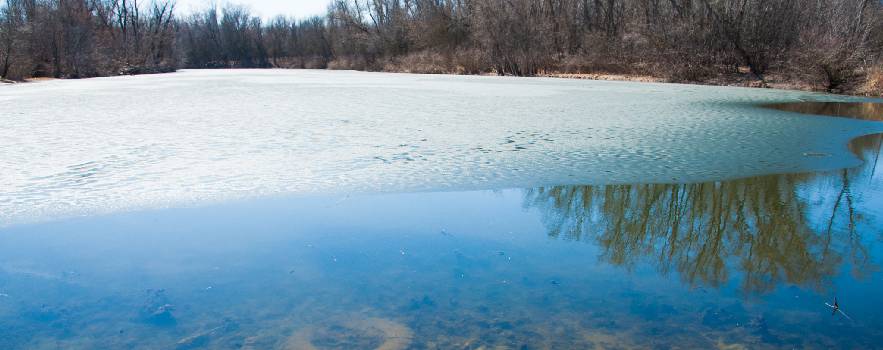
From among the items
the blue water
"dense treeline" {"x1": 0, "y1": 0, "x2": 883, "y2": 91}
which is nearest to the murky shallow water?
the blue water

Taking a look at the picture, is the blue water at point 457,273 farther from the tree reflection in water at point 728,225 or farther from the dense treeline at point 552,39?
the dense treeline at point 552,39

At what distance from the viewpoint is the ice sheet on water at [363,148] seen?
16.4 ft

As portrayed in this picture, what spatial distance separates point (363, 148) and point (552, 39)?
2376 centimetres

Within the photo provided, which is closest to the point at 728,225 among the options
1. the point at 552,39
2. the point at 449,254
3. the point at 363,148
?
the point at 449,254

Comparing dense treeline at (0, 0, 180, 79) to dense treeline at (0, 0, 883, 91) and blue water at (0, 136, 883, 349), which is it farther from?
blue water at (0, 136, 883, 349)

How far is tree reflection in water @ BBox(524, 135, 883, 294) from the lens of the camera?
3326 millimetres

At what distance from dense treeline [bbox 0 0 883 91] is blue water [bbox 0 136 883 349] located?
53.1 ft

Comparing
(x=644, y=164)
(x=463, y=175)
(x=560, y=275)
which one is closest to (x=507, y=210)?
(x=463, y=175)

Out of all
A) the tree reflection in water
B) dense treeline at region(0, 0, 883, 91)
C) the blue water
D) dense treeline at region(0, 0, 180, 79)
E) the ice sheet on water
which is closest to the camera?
the blue water

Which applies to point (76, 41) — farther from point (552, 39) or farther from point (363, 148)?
point (363, 148)

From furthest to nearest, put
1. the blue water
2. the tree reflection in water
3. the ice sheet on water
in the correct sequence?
1. the ice sheet on water
2. the tree reflection in water
3. the blue water

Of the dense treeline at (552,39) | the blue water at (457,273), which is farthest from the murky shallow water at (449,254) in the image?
the dense treeline at (552,39)

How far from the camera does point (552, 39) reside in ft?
94.4

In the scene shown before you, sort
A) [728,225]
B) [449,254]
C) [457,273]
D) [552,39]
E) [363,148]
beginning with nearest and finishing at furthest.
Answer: [457,273], [449,254], [728,225], [363,148], [552,39]
